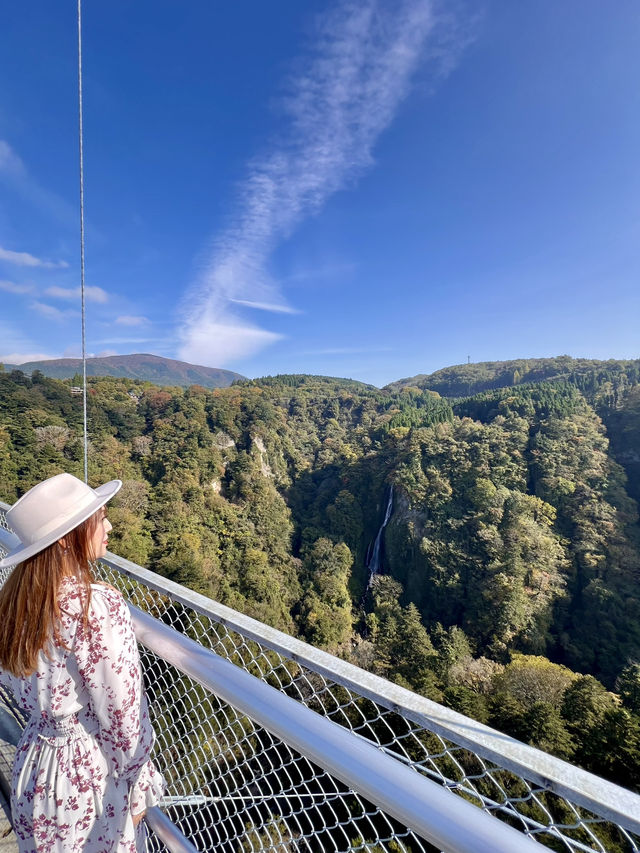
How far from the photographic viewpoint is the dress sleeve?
96 centimetres

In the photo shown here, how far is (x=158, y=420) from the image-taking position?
1635 inches

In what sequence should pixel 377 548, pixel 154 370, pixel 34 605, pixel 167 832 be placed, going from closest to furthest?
pixel 34 605 → pixel 167 832 → pixel 377 548 → pixel 154 370

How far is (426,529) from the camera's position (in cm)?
3541

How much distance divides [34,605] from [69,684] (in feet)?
0.78

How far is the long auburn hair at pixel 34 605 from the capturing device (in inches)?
36.9

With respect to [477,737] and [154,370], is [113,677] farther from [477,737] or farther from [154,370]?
[154,370]

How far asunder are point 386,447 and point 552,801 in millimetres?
41399

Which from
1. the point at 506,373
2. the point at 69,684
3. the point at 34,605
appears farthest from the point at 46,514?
the point at 506,373

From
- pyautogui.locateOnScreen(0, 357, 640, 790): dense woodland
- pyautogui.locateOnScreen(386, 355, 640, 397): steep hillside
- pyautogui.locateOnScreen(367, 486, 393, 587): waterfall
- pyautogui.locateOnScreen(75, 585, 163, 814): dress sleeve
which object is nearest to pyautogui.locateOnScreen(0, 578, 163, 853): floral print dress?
pyautogui.locateOnScreen(75, 585, 163, 814): dress sleeve

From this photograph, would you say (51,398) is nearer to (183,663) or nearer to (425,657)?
(425,657)

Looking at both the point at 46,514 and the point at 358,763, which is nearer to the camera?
the point at 358,763

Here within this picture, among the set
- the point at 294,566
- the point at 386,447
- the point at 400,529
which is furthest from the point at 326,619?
the point at 386,447

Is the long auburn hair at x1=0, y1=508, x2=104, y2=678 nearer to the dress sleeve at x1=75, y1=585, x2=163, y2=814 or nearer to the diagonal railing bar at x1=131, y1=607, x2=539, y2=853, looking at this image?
the dress sleeve at x1=75, y1=585, x2=163, y2=814

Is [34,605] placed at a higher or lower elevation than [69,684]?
higher
